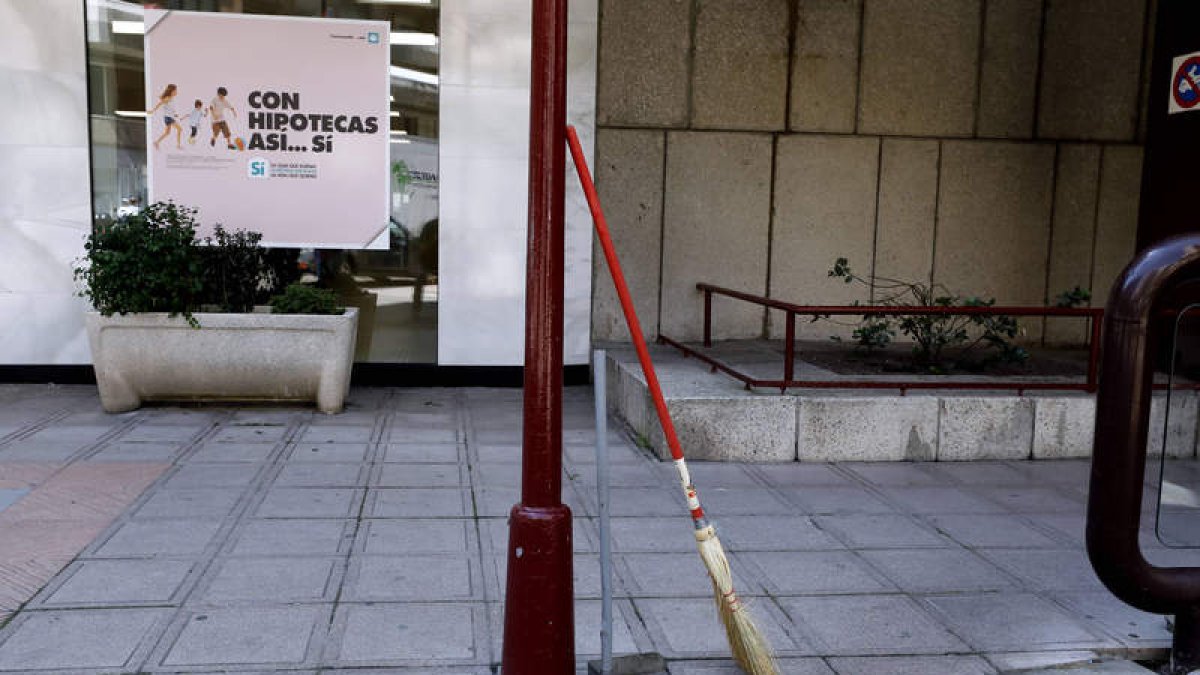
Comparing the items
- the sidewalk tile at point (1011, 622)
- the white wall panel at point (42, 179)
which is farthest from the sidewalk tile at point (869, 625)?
the white wall panel at point (42, 179)

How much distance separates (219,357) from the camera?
8.07m

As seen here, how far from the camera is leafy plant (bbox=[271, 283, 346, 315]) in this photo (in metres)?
8.28

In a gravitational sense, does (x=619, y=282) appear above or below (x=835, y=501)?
above

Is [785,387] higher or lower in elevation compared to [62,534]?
higher

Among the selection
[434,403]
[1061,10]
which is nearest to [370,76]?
[434,403]

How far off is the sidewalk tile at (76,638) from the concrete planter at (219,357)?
4.04 m

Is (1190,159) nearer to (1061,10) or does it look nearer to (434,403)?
(1061,10)

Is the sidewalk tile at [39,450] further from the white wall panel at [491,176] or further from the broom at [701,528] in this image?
the broom at [701,528]

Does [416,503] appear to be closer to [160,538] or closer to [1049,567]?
[160,538]

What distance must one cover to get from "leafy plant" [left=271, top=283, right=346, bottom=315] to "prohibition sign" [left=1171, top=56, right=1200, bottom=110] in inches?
282

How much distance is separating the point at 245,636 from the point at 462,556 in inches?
48.6

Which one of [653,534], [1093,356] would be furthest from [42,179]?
[1093,356]

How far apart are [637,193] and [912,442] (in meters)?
3.89

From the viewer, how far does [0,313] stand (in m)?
9.12
